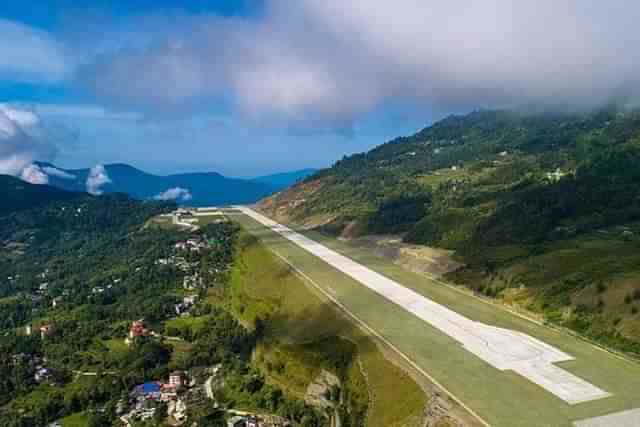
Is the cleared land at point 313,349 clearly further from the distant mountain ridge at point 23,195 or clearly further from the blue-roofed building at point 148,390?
the distant mountain ridge at point 23,195

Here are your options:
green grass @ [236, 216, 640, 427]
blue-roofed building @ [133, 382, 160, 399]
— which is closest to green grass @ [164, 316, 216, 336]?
blue-roofed building @ [133, 382, 160, 399]

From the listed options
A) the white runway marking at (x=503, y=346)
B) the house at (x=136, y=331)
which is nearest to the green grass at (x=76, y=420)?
the house at (x=136, y=331)

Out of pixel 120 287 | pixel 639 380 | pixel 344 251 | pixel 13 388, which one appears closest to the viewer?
pixel 639 380

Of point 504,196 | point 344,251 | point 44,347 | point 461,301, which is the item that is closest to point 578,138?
point 504,196

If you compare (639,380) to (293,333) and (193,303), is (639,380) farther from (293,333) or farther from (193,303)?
(193,303)

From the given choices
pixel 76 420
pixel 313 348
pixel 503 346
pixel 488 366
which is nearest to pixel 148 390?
pixel 76 420

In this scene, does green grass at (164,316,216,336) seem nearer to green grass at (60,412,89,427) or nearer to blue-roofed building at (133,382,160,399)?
blue-roofed building at (133,382,160,399)

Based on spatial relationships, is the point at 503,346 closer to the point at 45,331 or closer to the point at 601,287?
the point at 601,287
